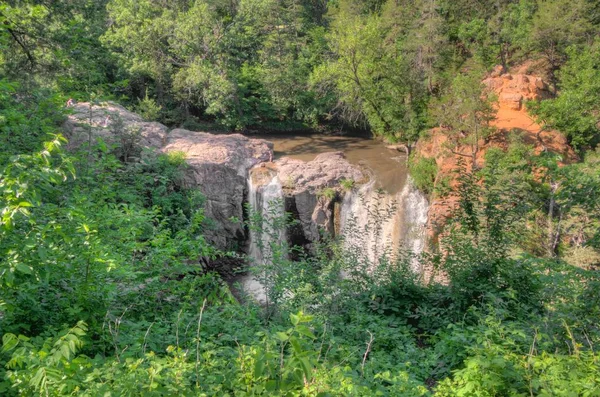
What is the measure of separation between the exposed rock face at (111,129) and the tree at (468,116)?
33.2 feet

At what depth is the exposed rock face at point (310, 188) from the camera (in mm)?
13852

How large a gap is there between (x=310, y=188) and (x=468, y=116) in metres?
6.25

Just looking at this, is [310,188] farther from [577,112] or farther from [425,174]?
[577,112]

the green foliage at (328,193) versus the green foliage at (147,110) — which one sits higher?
the green foliage at (147,110)

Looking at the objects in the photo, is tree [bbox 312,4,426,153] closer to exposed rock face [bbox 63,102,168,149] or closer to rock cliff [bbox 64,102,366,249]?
rock cliff [bbox 64,102,366,249]

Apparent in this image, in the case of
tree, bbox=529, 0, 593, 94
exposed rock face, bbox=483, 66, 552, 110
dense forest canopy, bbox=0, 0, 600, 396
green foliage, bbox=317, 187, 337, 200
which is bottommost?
green foliage, bbox=317, 187, 337, 200

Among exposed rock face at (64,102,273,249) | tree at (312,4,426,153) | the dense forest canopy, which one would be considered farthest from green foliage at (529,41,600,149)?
exposed rock face at (64,102,273,249)

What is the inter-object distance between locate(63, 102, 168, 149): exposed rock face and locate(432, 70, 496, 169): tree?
10.1 m

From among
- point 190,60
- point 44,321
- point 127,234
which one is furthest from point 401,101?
point 44,321

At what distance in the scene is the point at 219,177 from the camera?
1370 cm

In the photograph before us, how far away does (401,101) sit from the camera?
19094mm

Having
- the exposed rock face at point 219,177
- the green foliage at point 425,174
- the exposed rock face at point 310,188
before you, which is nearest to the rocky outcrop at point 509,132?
the green foliage at point 425,174

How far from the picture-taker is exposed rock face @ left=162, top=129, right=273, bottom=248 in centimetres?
1345

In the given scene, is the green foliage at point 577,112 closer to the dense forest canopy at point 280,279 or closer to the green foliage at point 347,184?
the dense forest canopy at point 280,279
